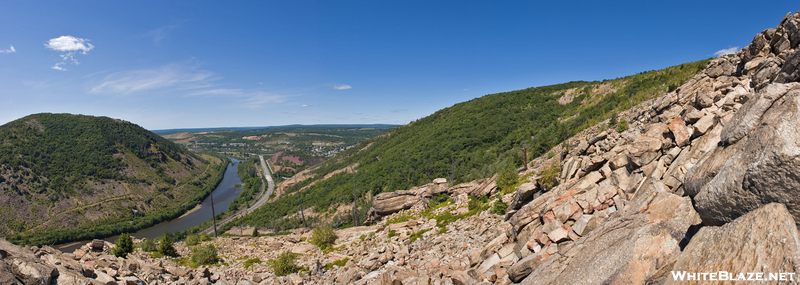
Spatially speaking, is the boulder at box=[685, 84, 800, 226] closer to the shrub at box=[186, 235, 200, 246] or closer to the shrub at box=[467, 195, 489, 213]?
the shrub at box=[467, 195, 489, 213]

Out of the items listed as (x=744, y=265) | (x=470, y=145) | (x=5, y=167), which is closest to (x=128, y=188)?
(x=5, y=167)

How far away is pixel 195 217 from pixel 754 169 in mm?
137897

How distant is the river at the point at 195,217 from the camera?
3366 inches

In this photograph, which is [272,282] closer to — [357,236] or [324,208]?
[357,236]

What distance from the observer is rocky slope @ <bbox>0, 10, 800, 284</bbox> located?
471cm

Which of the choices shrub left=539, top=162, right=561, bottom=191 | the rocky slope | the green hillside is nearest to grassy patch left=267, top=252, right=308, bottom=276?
the rocky slope

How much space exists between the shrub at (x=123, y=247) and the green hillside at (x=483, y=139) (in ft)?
126

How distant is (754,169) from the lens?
16.1 ft

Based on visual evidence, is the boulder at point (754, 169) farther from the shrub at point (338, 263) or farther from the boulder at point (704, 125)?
the shrub at point (338, 263)

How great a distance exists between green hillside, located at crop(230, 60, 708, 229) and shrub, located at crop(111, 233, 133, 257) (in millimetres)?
38304

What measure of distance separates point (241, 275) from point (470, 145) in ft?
200

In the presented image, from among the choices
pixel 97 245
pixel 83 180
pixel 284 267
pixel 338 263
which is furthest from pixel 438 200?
pixel 83 180

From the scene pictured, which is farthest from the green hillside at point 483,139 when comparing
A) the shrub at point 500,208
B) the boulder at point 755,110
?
the boulder at point 755,110

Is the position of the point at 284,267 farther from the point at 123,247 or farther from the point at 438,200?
the point at 438,200
